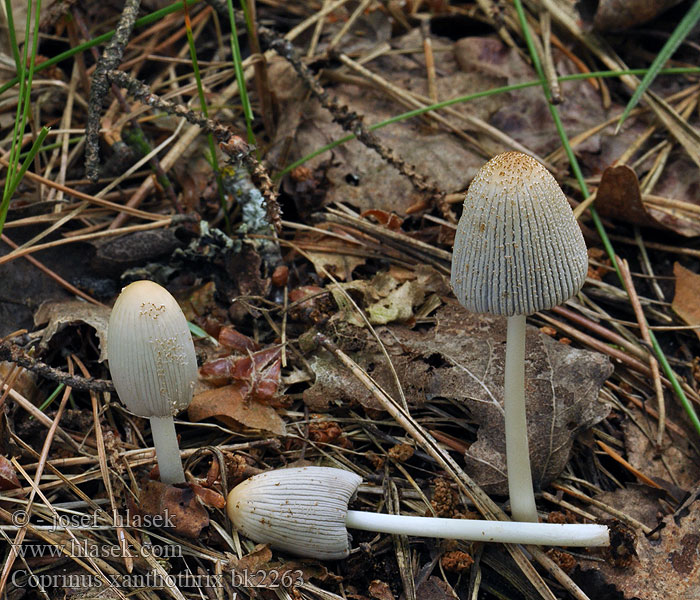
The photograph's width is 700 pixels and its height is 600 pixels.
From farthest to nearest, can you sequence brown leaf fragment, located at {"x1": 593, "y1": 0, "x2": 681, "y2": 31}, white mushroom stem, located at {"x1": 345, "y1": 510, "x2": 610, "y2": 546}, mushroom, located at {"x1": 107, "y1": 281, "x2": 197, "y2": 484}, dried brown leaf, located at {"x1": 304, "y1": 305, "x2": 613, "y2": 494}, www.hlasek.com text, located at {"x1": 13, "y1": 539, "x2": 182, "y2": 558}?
brown leaf fragment, located at {"x1": 593, "y1": 0, "x2": 681, "y2": 31}, dried brown leaf, located at {"x1": 304, "y1": 305, "x2": 613, "y2": 494}, white mushroom stem, located at {"x1": 345, "y1": 510, "x2": 610, "y2": 546}, www.hlasek.com text, located at {"x1": 13, "y1": 539, "x2": 182, "y2": 558}, mushroom, located at {"x1": 107, "y1": 281, "x2": 197, "y2": 484}

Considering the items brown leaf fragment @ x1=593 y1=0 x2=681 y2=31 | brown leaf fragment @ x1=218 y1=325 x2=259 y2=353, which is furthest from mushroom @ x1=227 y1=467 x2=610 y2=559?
brown leaf fragment @ x1=593 y1=0 x2=681 y2=31

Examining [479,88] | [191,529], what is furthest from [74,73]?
[191,529]

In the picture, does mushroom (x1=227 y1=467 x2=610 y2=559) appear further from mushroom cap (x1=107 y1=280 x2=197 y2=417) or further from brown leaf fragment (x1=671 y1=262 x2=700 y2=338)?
brown leaf fragment (x1=671 y1=262 x2=700 y2=338)

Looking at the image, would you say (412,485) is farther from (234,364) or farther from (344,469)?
(234,364)

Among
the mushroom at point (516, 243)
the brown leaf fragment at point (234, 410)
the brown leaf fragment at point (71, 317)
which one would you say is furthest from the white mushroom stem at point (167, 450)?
the mushroom at point (516, 243)


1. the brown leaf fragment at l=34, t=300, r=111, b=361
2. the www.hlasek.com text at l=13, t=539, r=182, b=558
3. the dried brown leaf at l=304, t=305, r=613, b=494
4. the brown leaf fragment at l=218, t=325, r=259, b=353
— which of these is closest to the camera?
the www.hlasek.com text at l=13, t=539, r=182, b=558

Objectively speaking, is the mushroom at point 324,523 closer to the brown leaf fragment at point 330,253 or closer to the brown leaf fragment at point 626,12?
the brown leaf fragment at point 330,253
